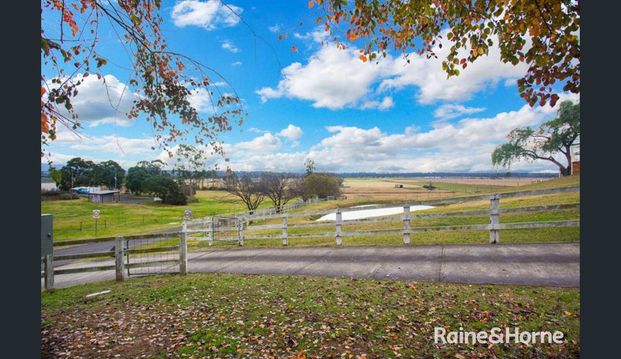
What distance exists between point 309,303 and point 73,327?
3.77m

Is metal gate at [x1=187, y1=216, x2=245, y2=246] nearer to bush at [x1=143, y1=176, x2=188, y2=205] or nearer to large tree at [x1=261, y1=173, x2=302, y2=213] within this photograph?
bush at [x1=143, y1=176, x2=188, y2=205]

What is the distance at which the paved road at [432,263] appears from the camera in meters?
5.45

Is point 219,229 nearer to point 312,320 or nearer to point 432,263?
point 432,263

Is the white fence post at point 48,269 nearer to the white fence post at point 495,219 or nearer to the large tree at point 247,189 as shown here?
the white fence post at point 495,219

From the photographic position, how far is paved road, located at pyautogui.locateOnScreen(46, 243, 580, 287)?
5.45m

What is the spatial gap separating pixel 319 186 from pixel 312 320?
46.7 metres

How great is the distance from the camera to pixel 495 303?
14.4 feet

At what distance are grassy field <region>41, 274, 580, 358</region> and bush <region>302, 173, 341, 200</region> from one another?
41.4 meters

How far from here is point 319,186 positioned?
50969 millimetres

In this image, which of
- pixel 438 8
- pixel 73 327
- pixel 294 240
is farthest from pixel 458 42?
pixel 294 240

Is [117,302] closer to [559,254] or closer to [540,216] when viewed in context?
[559,254]

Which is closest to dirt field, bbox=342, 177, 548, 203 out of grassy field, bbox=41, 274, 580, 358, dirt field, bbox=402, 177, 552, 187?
dirt field, bbox=402, 177, 552, 187

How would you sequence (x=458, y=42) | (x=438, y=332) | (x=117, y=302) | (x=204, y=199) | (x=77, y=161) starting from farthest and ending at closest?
(x=204, y=199)
(x=117, y=302)
(x=77, y=161)
(x=458, y=42)
(x=438, y=332)

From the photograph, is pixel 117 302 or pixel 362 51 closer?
pixel 362 51
